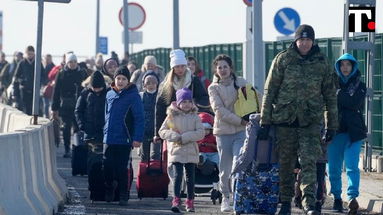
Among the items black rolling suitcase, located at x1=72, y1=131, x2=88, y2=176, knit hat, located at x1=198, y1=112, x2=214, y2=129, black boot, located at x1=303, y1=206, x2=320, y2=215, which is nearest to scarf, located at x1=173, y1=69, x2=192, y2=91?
knit hat, located at x1=198, y1=112, x2=214, y2=129

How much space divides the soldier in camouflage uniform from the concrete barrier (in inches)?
92.7

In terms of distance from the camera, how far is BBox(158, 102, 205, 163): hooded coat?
18344 millimetres

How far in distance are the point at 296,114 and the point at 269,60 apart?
18.3 m

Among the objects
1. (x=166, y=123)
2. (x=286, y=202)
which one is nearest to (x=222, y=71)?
(x=166, y=123)

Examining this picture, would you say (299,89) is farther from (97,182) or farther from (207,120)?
(97,182)

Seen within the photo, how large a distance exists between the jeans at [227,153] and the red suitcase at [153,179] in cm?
150

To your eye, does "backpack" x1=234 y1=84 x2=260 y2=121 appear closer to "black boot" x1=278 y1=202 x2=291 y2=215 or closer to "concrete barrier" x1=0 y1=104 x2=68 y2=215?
"black boot" x1=278 y1=202 x2=291 y2=215

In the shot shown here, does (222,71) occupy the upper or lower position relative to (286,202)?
upper

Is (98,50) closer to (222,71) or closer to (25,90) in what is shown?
(25,90)

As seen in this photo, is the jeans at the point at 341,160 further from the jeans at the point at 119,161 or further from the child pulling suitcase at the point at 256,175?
the jeans at the point at 119,161

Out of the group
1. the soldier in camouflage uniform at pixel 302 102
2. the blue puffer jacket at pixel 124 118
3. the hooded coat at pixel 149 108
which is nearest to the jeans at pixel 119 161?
the blue puffer jacket at pixel 124 118

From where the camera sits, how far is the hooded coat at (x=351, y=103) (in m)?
18.4

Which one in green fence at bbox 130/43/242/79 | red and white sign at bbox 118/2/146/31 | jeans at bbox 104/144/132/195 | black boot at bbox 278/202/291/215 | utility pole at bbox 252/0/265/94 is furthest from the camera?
red and white sign at bbox 118/2/146/31

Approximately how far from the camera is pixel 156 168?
65.5 feet
